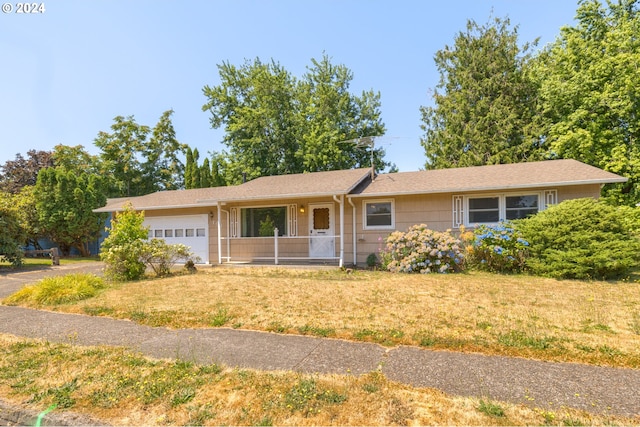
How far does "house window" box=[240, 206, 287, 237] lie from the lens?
14070mm

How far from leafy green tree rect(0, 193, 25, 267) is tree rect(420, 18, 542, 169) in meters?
24.9

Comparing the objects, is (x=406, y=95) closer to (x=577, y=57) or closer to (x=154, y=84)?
(x=577, y=57)

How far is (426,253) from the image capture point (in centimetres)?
1045

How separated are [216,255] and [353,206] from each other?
6.45m

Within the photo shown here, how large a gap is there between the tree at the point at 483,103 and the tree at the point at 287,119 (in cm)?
511

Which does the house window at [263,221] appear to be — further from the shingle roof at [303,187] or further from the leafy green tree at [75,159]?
the leafy green tree at [75,159]

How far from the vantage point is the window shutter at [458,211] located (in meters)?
11.7

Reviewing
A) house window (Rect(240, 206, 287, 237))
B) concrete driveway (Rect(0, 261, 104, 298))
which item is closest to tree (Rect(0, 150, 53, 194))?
concrete driveway (Rect(0, 261, 104, 298))

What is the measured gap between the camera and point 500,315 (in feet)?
18.3

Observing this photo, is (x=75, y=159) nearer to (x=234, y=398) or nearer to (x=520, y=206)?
(x=520, y=206)

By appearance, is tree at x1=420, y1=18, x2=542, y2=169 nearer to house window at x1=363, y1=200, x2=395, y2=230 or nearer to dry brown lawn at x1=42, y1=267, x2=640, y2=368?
house window at x1=363, y1=200, x2=395, y2=230

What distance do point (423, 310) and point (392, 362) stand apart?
2.34 metres

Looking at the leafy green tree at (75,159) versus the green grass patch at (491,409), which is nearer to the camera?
the green grass patch at (491,409)

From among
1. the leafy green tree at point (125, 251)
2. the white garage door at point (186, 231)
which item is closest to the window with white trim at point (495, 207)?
the white garage door at point (186, 231)
